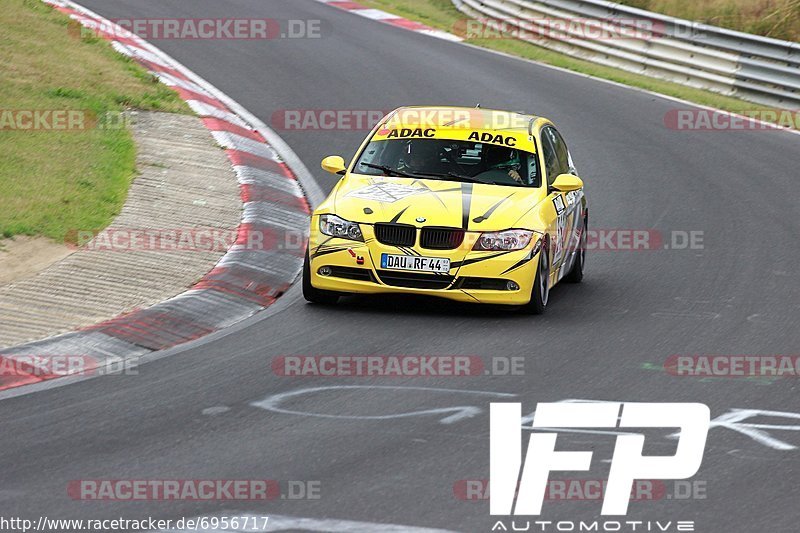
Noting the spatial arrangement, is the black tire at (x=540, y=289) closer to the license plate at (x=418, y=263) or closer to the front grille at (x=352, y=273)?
the license plate at (x=418, y=263)

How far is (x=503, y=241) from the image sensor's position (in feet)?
35.7

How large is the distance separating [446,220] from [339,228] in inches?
33.6

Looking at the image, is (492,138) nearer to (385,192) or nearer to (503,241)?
(385,192)

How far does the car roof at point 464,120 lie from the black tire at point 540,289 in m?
1.57

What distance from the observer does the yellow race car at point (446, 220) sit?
10828 millimetres

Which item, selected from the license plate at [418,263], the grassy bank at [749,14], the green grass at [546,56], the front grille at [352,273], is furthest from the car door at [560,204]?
the grassy bank at [749,14]

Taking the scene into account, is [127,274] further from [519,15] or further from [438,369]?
[519,15]

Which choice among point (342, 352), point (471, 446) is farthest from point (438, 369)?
point (471, 446)

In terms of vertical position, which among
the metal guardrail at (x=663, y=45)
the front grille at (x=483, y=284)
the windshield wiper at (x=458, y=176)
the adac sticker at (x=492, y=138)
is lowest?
the front grille at (x=483, y=284)

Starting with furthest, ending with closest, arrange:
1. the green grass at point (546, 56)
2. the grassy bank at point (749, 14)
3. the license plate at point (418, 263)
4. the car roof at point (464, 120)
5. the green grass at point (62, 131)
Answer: the grassy bank at point (749, 14)
the green grass at point (546, 56)
the green grass at point (62, 131)
the car roof at point (464, 120)
the license plate at point (418, 263)

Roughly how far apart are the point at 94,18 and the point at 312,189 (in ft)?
30.6

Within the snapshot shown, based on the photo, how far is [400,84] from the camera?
2225 centimetres

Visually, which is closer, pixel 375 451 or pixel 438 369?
pixel 375 451

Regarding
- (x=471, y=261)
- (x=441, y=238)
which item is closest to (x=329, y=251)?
(x=441, y=238)
